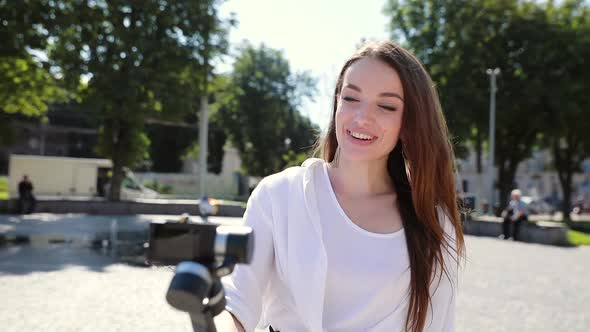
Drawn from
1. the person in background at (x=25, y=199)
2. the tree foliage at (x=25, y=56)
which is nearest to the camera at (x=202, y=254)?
the tree foliage at (x=25, y=56)

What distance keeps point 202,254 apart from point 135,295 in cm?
752

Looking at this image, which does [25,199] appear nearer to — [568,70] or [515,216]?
[515,216]

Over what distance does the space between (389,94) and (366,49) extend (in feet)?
0.68

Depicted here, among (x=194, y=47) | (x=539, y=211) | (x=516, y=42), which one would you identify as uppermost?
(x=516, y=42)

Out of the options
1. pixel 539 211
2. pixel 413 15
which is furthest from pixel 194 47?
pixel 539 211

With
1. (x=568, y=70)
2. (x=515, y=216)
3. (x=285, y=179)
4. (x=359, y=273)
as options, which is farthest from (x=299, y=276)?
(x=568, y=70)

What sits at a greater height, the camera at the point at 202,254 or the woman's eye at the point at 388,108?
the woman's eye at the point at 388,108

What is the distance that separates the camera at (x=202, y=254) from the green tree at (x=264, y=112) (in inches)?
1808

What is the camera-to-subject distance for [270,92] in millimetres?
49062

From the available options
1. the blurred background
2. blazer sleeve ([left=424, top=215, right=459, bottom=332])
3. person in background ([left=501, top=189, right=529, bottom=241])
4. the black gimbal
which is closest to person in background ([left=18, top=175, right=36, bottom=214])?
the blurred background

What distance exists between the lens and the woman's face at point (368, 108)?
7.15 feet

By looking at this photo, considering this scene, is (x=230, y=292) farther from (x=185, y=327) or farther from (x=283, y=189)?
(x=185, y=327)

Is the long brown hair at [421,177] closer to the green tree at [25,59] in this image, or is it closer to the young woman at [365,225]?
the young woman at [365,225]

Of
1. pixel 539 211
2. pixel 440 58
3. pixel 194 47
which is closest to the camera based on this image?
pixel 194 47
